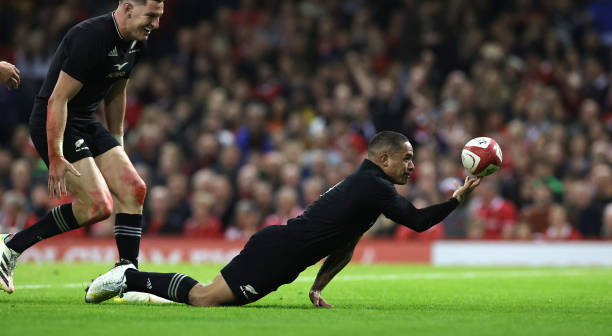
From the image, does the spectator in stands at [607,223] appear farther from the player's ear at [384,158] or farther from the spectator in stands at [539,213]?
the player's ear at [384,158]

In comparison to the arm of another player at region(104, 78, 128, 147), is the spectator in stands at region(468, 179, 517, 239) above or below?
below

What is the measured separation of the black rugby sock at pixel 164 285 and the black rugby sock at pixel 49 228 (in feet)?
3.15

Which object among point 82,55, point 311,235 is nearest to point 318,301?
point 311,235

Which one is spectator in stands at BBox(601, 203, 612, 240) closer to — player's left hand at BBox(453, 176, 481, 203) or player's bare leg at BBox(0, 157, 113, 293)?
player's left hand at BBox(453, 176, 481, 203)

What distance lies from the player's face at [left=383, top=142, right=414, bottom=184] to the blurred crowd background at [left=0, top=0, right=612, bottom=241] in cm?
784

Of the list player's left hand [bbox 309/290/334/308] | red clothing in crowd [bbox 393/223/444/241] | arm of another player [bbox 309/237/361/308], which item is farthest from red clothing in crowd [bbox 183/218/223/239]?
player's left hand [bbox 309/290/334/308]

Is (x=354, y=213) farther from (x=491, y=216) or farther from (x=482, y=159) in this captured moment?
(x=491, y=216)

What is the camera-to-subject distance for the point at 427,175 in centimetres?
1511

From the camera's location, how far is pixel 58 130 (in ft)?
24.7

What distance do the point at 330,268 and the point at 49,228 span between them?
2333 mm

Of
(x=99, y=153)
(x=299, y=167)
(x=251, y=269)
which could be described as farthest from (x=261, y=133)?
(x=251, y=269)

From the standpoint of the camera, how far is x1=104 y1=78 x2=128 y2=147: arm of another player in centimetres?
845

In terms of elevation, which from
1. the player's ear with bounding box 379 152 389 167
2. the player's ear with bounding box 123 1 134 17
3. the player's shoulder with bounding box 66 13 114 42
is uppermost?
the player's ear with bounding box 123 1 134 17

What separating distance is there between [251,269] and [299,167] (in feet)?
30.5
